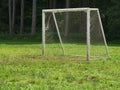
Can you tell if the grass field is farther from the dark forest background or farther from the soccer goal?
the dark forest background

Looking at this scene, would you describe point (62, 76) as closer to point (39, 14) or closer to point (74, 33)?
point (74, 33)

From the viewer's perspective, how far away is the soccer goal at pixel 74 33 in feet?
61.7

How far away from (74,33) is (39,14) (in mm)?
42491

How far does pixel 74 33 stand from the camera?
19906mm

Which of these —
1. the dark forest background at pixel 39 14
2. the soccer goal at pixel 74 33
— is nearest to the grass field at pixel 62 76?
the soccer goal at pixel 74 33

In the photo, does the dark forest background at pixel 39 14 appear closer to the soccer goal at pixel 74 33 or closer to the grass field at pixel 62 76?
the soccer goal at pixel 74 33

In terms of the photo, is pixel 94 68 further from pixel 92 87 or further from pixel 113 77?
pixel 92 87

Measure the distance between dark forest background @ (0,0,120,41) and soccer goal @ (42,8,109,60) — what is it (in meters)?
16.8

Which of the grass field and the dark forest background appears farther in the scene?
the dark forest background

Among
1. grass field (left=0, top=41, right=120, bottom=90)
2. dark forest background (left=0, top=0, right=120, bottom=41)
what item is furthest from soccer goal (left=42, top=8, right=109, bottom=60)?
dark forest background (left=0, top=0, right=120, bottom=41)

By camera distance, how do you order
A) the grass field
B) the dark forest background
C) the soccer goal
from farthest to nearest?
1. the dark forest background
2. the soccer goal
3. the grass field

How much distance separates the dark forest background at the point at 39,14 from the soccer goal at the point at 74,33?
16796 mm

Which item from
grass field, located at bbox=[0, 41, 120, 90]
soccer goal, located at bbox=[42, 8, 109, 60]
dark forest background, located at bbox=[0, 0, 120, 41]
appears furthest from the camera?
dark forest background, located at bbox=[0, 0, 120, 41]

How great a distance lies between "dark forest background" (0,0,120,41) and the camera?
39.0m
